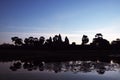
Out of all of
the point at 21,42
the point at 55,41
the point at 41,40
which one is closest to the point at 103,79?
the point at 55,41

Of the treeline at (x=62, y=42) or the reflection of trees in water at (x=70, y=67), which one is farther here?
the treeline at (x=62, y=42)

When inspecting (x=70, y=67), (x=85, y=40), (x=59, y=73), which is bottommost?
(x=59, y=73)

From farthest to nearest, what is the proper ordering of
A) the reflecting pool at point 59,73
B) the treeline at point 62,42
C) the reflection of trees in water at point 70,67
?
the treeline at point 62,42, the reflection of trees in water at point 70,67, the reflecting pool at point 59,73

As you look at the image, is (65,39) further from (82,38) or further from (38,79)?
(38,79)

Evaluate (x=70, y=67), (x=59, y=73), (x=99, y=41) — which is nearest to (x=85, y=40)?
(x=99, y=41)

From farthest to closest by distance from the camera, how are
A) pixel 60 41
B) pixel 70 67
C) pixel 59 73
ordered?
pixel 60 41
pixel 70 67
pixel 59 73

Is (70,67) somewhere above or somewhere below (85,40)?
below

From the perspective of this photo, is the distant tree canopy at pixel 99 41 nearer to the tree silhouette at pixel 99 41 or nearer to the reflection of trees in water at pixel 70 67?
the tree silhouette at pixel 99 41

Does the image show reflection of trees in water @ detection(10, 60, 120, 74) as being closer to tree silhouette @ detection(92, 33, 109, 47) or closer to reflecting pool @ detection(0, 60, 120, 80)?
reflecting pool @ detection(0, 60, 120, 80)

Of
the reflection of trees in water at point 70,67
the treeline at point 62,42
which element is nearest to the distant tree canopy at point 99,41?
the treeline at point 62,42

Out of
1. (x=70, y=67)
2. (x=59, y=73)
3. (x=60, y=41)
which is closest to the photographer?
(x=59, y=73)

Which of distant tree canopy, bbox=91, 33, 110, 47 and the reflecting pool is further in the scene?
distant tree canopy, bbox=91, 33, 110, 47

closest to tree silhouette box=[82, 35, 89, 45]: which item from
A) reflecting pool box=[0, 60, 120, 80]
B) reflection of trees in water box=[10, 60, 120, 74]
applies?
reflection of trees in water box=[10, 60, 120, 74]

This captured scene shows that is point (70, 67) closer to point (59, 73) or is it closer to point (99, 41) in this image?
point (59, 73)
